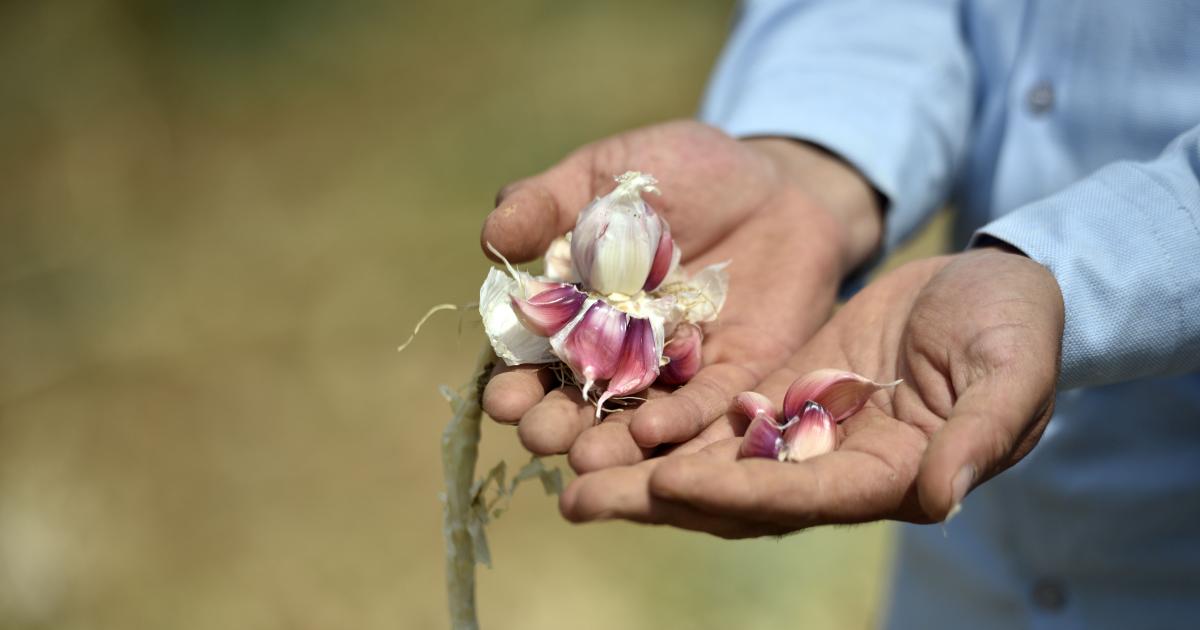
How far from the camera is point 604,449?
83 centimetres

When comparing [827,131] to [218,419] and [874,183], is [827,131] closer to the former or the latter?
[874,183]

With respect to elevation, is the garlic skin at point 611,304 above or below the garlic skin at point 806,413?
above

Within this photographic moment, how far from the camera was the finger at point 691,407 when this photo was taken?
861 millimetres

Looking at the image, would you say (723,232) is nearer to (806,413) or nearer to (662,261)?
(662,261)

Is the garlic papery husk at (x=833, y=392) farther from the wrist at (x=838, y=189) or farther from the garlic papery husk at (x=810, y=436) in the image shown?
the wrist at (x=838, y=189)

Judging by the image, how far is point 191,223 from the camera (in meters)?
3.51

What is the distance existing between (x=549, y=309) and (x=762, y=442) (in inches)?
9.8

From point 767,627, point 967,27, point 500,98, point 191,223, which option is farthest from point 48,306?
point 967,27

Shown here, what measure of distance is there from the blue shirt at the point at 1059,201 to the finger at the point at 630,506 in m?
0.40

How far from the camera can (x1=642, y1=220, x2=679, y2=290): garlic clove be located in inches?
41.1

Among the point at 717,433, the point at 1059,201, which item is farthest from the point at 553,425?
the point at 1059,201

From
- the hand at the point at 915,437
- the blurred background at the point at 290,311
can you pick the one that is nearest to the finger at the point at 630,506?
the hand at the point at 915,437

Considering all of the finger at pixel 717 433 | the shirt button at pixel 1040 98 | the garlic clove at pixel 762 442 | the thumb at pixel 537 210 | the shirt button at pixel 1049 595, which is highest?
the shirt button at pixel 1040 98

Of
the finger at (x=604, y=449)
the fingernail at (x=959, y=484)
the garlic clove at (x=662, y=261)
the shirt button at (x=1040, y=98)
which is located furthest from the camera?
the shirt button at (x=1040, y=98)
